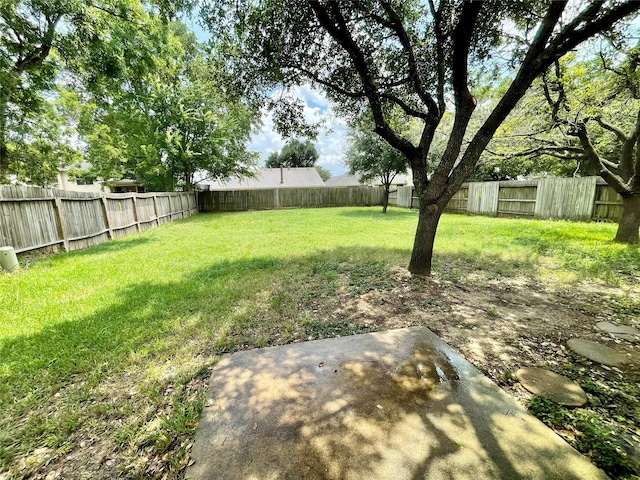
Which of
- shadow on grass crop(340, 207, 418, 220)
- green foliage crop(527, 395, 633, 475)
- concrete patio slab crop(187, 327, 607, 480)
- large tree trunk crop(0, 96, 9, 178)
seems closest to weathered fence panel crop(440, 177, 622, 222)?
shadow on grass crop(340, 207, 418, 220)

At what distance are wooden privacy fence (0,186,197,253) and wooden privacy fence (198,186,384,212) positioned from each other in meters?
8.51

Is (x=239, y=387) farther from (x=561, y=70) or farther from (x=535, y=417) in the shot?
(x=561, y=70)

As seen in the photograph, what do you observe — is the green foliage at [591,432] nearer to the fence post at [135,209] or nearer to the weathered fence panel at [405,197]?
the fence post at [135,209]

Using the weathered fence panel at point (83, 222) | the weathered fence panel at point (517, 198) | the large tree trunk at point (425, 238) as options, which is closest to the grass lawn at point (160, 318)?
the large tree trunk at point (425, 238)

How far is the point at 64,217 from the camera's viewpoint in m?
5.88

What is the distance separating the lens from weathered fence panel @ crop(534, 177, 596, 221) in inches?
340

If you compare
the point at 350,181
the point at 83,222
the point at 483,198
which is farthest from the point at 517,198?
the point at 350,181

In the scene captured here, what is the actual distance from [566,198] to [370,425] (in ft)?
38.5

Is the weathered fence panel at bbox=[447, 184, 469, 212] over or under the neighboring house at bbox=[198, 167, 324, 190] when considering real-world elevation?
under

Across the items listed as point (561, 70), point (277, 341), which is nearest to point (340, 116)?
point (561, 70)

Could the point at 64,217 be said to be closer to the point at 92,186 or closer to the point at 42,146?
the point at 42,146

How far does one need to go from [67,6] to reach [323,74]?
222 inches

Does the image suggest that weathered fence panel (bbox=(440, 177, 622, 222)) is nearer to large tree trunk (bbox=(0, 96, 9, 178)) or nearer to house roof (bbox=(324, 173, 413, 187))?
house roof (bbox=(324, 173, 413, 187))

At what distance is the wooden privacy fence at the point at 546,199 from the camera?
27.2 ft
